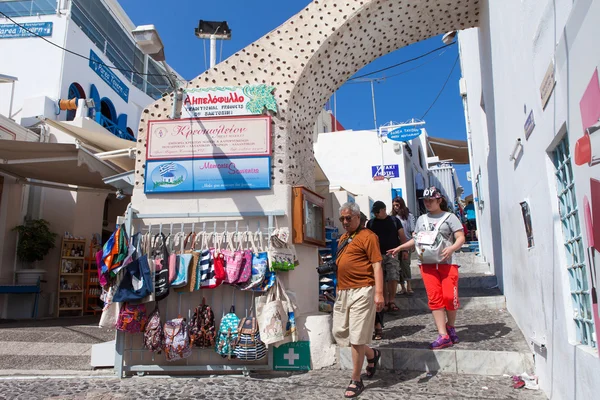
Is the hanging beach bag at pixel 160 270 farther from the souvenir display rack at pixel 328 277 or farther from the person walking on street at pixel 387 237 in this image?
the person walking on street at pixel 387 237

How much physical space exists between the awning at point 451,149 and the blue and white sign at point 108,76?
12.8m

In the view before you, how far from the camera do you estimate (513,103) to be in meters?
4.52

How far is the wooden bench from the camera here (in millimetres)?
9173

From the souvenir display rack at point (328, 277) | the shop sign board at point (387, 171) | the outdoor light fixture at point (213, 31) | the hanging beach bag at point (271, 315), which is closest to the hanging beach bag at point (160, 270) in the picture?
the hanging beach bag at point (271, 315)

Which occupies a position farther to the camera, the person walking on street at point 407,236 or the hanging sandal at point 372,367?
the person walking on street at point 407,236

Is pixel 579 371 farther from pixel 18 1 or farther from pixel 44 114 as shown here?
pixel 18 1

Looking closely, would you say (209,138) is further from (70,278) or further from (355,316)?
(70,278)

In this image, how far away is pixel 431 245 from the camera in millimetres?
4477

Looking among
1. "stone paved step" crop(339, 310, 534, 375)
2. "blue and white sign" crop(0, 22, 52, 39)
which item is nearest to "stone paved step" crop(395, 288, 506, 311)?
"stone paved step" crop(339, 310, 534, 375)

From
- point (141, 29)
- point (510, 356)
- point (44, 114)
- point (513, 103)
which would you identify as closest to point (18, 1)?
point (44, 114)

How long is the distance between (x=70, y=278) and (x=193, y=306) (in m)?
6.91

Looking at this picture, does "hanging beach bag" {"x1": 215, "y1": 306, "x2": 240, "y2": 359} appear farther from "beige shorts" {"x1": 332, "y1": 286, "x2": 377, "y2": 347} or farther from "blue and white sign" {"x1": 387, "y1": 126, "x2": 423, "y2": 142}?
"blue and white sign" {"x1": 387, "y1": 126, "x2": 423, "y2": 142}

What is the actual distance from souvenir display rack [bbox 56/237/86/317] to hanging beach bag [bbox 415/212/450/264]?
8635mm

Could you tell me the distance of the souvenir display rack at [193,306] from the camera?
15.7ft
